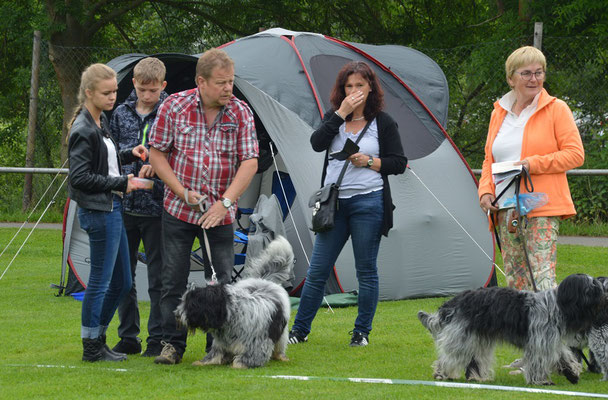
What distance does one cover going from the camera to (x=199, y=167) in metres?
4.42

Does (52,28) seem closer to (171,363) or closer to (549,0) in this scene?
(549,0)

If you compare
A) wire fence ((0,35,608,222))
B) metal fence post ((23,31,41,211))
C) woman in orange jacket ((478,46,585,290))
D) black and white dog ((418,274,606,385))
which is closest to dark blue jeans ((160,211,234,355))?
black and white dog ((418,274,606,385))

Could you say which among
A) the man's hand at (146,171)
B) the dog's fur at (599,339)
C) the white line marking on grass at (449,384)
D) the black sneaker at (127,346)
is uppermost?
the man's hand at (146,171)

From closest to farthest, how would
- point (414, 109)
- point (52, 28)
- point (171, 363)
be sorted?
point (171, 363) → point (414, 109) → point (52, 28)

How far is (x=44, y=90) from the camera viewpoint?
37.4ft

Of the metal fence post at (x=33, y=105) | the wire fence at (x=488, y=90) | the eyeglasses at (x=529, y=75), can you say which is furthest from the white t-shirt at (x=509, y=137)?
the metal fence post at (x=33, y=105)

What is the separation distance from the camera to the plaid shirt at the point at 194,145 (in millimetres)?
4422

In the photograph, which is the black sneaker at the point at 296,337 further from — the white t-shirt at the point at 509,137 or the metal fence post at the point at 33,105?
the metal fence post at the point at 33,105

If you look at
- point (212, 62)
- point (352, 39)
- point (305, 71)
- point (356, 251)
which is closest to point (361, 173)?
point (356, 251)

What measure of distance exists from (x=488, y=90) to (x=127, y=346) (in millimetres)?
6670

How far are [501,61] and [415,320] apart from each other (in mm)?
5007

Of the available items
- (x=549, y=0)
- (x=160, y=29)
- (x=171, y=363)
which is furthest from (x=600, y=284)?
(x=160, y=29)

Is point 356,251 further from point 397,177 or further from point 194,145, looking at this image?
point 397,177

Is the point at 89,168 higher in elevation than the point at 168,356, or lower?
higher
